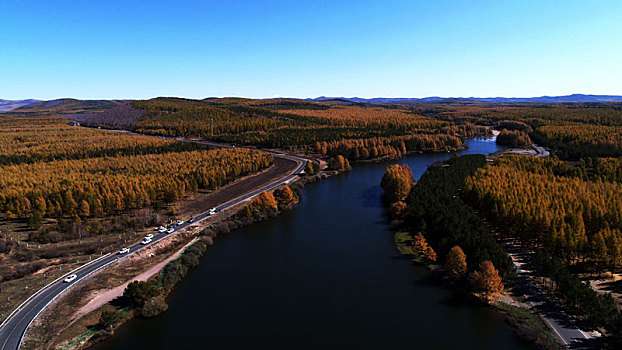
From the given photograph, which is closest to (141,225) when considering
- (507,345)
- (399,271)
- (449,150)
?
(399,271)

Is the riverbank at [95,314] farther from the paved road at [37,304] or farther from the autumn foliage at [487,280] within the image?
the autumn foliage at [487,280]

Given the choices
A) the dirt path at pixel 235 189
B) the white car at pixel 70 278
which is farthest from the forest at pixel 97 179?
the white car at pixel 70 278

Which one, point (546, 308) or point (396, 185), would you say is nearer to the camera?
point (546, 308)

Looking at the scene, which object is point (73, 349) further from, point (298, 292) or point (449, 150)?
point (449, 150)

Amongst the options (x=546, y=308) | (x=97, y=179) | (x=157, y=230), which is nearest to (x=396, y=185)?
(x=546, y=308)

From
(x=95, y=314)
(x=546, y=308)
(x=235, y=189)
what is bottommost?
(x=546, y=308)

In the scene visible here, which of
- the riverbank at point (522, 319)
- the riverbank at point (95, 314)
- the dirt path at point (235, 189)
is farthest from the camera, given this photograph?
the dirt path at point (235, 189)

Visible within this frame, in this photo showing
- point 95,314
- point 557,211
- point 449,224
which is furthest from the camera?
point 449,224

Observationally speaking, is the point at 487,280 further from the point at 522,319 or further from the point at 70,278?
the point at 70,278

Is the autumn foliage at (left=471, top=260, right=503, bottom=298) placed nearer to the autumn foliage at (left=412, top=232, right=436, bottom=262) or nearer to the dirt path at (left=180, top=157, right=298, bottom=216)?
the autumn foliage at (left=412, top=232, right=436, bottom=262)
